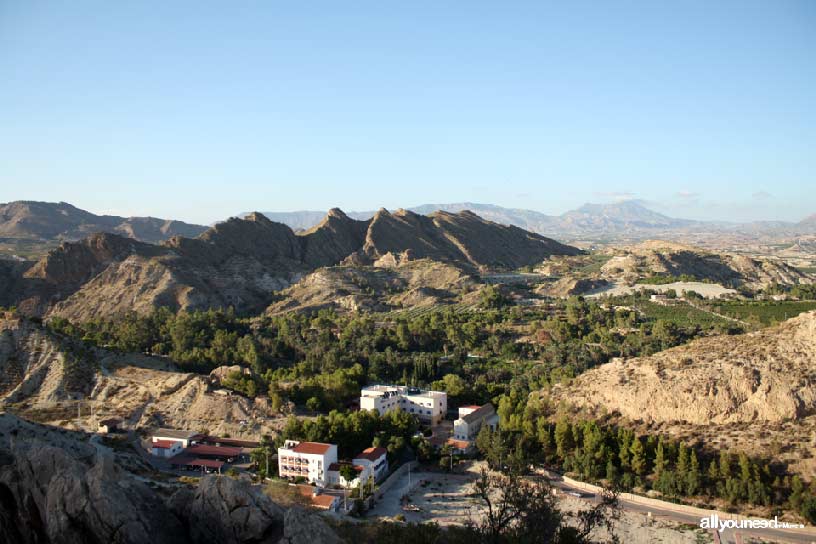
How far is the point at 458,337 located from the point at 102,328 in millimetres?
37017

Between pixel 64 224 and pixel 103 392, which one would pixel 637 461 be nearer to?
pixel 103 392

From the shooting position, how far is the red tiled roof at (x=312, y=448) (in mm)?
34500

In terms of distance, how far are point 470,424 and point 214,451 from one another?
50.0 ft

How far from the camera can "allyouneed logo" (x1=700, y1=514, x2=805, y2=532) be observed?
90.9 feet

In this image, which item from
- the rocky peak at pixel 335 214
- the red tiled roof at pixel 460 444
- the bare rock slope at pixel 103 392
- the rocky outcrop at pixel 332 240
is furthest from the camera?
the rocky peak at pixel 335 214

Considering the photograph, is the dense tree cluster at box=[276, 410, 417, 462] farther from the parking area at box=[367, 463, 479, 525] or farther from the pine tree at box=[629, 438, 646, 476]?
the pine tree at box=[629, 438, 646, 476]

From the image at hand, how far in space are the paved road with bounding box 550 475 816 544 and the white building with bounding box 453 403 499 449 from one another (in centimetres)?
844

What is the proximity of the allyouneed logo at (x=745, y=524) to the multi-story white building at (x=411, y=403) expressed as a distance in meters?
20.1

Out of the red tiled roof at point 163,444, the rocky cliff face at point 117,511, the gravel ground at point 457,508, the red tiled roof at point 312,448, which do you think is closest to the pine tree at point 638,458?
the gravel ground at point 457,508

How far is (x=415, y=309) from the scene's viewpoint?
272 ft

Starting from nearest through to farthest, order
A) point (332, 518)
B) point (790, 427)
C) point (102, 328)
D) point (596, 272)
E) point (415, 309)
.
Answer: point (332, 518), point (790, 427), point (102, 328), point (415, 309), point (596, 272)

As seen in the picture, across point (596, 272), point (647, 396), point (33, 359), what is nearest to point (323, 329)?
point (33, 359)

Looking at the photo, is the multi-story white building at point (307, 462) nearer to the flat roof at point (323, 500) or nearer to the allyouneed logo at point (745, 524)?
the flat roof at point (323, 500)

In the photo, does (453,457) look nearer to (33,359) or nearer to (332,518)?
(332,518)
